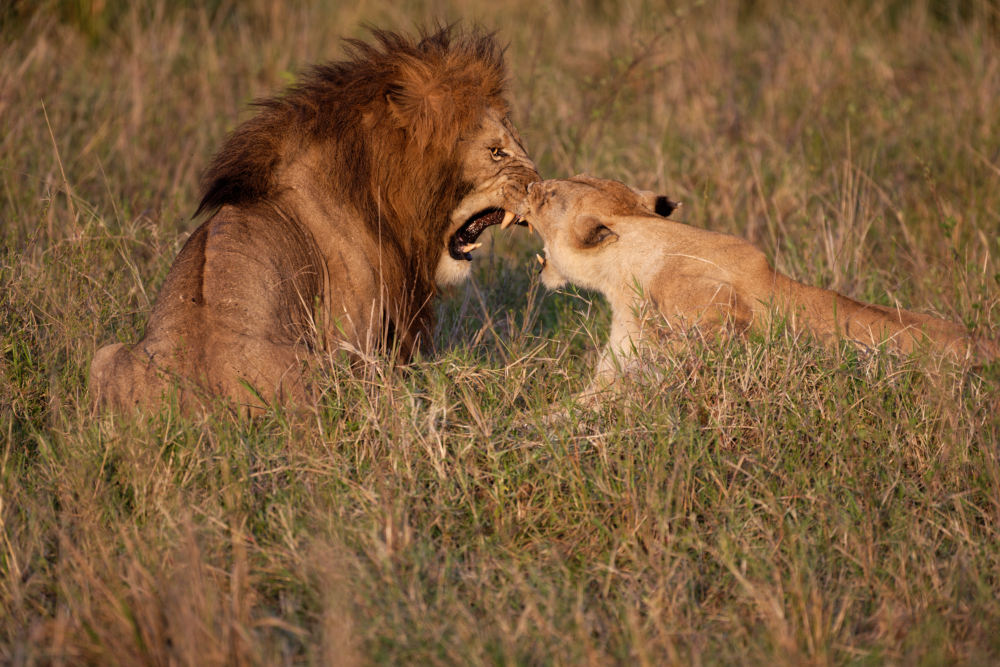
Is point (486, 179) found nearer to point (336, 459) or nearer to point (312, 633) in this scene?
point (336, 459)

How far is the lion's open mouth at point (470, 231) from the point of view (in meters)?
4.31

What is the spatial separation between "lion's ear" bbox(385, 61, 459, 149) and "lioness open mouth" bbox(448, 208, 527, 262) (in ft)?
1.24

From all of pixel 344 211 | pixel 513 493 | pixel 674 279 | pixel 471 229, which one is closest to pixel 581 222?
pixel 674 279

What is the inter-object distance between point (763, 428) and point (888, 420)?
385 millimetres

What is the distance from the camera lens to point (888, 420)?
133 inches

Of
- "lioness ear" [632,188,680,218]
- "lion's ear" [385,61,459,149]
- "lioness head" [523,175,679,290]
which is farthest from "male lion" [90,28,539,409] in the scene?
"lioness ear" [632,188,680,218]

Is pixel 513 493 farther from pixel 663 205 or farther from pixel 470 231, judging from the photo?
pixel 663 205

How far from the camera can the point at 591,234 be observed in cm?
405

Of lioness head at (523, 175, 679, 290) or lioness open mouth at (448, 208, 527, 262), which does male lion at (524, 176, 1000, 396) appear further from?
lioness open mouth at (448, 208, 527, 262)

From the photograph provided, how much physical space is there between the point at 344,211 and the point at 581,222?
0.87 metres

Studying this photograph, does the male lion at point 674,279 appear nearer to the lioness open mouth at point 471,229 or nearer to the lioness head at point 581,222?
the lioness head at point 581,222

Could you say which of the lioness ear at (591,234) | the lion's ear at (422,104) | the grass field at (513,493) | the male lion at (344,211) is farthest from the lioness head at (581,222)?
the lion's ear at (422,104)

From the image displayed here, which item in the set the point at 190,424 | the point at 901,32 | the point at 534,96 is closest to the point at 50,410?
the point at 190,424

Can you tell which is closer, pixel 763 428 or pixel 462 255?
pixel 763 428
